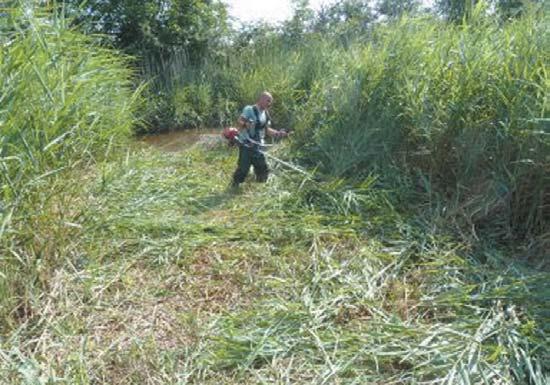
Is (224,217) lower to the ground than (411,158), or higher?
lower

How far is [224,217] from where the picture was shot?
3799 millimetres

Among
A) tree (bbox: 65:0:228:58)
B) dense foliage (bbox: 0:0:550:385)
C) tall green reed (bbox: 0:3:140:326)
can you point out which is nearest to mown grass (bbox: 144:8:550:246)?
dense foliage (bbox: 0:0:550:385)

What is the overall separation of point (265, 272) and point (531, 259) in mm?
1896

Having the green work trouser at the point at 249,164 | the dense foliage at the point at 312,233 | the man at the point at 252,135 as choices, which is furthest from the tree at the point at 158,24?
the green work trouser at the point at 249,164

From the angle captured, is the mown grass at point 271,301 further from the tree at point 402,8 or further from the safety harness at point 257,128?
the tree at point 402,8

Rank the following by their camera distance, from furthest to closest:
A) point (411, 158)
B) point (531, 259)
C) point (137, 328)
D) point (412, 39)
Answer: point (412, 39)
point (411, 158)
point (531, 259)
point (137, 328)

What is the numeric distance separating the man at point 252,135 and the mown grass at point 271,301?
105 cm

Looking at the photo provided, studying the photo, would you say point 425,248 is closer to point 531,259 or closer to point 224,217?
point 531,259

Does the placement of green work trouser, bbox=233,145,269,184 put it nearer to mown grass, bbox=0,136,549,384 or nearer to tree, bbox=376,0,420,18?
mown grass, bbox=0,136,549,384

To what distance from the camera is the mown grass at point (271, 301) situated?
2006mm

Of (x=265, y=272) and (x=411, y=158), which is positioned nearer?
(x=265, y=272)

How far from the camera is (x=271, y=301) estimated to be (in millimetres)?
2506

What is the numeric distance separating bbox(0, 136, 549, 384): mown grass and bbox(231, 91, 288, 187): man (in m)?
1.05

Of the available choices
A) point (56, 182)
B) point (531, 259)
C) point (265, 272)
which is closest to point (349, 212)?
point (265, 272)
